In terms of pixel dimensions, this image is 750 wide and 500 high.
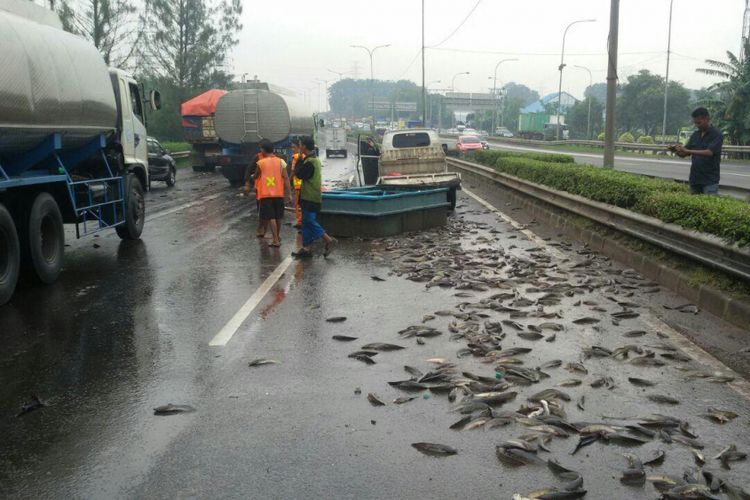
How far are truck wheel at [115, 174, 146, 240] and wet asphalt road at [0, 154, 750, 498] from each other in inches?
143

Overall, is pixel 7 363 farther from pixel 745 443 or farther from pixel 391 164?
pixel 391 164

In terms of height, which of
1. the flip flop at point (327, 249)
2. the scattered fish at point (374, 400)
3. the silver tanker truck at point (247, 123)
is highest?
the silver tanker truck at point (247, 123)

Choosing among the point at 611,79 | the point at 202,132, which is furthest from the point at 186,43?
the point at 611,79

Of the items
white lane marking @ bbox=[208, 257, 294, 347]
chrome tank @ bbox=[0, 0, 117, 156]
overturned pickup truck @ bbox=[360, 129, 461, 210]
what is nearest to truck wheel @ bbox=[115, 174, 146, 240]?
chrome tank @ bbox=[0, 0, 117, 156]

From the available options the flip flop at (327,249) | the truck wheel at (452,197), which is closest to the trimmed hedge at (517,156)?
the truck wheel at (452,197)

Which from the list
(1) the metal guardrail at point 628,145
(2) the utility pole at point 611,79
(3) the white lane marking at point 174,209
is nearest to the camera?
(2) the utility pole at point 611,79

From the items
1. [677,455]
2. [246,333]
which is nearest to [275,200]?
[246,333]

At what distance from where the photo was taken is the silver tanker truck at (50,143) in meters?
8.28

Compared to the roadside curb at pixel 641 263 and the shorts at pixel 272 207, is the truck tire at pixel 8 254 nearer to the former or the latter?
the shorts at pixel 272 207

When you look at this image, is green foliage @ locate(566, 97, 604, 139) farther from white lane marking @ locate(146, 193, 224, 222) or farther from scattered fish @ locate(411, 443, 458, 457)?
scattered fish @ locate(411, 443, 458, 457)

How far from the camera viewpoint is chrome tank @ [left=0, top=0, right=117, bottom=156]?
8.12 meters

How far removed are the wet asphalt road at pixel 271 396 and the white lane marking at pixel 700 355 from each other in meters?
0.04

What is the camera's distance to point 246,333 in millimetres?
6824

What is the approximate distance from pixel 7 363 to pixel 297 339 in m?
2.42
